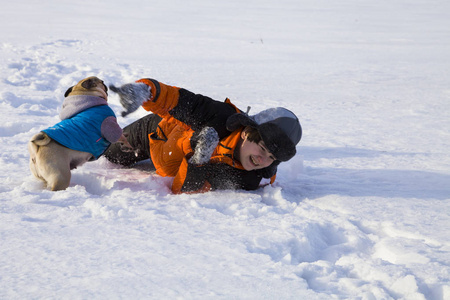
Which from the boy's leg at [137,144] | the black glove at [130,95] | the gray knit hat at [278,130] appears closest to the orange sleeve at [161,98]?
the black glove at [130,95]

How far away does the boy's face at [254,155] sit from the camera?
256 cm

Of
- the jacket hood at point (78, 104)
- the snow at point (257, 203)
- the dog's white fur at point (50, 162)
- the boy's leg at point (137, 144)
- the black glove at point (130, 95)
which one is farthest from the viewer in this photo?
the boy's leg at point (137, 144)

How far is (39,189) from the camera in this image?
2.51 m

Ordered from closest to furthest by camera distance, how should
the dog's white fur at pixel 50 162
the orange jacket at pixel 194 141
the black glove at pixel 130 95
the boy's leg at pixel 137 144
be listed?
1. the black glove at pixel 130 95
2. the dog's white fur at pixel 50 162
3. the orange jacket at pixel 194 141
4. the boy's leg at pixel 137 144

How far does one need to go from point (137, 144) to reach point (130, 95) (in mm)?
906

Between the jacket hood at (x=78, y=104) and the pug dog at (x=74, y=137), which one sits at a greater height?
the jacket hood at (x=78, y=104)

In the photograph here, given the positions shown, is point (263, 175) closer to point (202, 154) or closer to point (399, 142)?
point (202, 154)

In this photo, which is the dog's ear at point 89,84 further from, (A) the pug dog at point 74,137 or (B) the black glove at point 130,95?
(B) the black glove at point 130,95

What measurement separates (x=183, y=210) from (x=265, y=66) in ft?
17.9

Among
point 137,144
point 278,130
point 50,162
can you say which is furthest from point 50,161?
point 278,130

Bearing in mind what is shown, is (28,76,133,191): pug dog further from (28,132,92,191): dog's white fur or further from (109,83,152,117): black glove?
(109,83,152,117): black glove

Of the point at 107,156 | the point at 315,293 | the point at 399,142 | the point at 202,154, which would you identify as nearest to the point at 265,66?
the point at 399,142

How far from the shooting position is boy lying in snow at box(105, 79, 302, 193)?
2500 millimetres

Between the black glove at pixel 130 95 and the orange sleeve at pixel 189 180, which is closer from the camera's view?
the black glove at pixel 130 95
